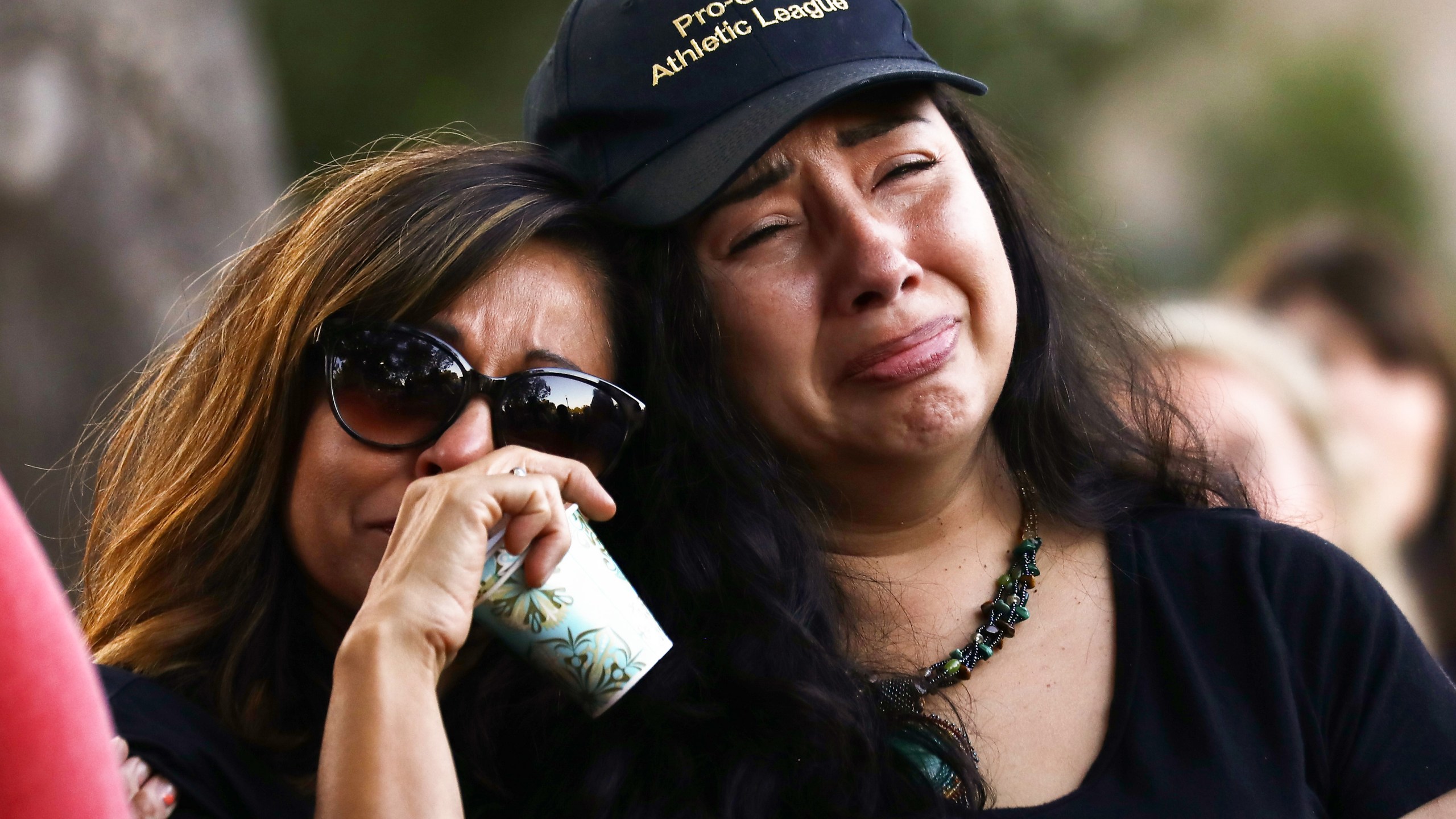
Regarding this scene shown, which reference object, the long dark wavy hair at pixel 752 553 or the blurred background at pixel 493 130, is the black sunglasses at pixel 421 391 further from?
the blurred background at pixel 493 130

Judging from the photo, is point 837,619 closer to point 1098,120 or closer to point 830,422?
point 830,422

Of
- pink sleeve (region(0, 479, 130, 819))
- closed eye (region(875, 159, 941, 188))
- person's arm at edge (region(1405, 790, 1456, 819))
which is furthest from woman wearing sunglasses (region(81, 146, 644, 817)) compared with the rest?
person's arm at edge (region(1405, 790, 1456, 819))

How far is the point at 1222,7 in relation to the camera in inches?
494

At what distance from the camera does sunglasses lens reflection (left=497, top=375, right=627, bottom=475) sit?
85.5 inches

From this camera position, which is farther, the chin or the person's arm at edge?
the chin

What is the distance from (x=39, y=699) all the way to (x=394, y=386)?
1.17 m

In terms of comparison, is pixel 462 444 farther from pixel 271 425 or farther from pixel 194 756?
pixel 194 756

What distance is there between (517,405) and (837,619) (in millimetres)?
662

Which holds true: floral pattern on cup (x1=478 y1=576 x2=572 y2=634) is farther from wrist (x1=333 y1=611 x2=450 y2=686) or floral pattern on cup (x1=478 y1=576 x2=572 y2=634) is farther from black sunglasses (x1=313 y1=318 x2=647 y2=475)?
black sunglasses (x1=313 y1=318 x2=647 y2=475)

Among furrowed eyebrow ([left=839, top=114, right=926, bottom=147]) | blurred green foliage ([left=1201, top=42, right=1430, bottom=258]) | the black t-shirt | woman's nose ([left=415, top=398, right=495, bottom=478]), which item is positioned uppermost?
furrowed eyebrow ([left=839, top=114, right=926, bottom=147])

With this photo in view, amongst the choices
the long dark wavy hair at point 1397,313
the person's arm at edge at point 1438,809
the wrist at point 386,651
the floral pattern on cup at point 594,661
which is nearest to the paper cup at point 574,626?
the floral pattern on cup at point 594,661

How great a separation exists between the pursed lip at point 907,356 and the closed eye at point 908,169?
274 mm

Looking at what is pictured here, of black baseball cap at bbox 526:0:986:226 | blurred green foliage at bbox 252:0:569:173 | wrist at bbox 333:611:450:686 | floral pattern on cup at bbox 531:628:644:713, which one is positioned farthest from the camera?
blurred green foliage at bbox 252:0:569:173

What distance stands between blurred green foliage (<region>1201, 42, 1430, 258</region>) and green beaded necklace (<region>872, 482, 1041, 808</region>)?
33.9ft
